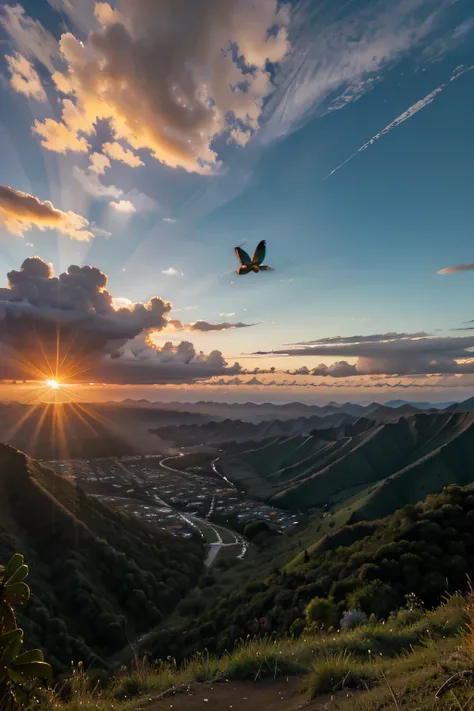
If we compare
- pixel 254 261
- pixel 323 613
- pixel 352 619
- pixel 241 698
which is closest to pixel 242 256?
pixel 254 261

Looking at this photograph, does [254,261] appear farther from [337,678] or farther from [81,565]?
[81,565]

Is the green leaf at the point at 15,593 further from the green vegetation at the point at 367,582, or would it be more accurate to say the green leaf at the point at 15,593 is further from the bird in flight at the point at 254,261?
the green vegetation at the point at 367,582

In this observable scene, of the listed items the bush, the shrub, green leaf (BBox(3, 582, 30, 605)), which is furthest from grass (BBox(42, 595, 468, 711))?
the bush

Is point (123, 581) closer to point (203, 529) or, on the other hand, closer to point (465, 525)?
point (465, 525)

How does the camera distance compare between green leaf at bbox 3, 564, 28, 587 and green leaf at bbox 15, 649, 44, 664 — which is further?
green leaf at bbox 3, 564, 28, 587

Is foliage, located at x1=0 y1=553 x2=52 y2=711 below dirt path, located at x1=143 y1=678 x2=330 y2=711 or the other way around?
the other way around

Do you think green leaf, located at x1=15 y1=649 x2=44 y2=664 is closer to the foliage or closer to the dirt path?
the foliage
